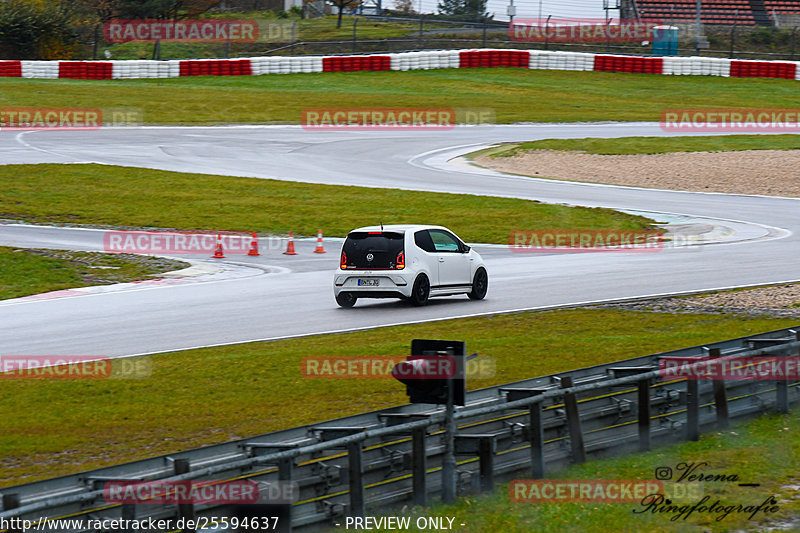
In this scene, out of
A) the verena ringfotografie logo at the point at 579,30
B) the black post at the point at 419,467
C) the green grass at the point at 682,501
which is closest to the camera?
the green grass at the point at 682,501

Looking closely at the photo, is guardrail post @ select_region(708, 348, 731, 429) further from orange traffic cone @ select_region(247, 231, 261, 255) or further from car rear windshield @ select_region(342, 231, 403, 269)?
orange traffic cone @ select_region(247, 231, 261, 255)

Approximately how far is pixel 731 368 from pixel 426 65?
4658 cm

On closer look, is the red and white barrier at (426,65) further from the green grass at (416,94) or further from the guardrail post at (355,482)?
the guardrail post at (355,482)

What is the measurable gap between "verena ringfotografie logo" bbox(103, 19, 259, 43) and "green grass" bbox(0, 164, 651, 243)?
109 ft

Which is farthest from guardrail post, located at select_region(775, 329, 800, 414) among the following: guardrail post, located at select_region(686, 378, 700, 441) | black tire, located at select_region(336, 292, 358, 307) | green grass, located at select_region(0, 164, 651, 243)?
green grass, located at select_region(0, 164, 651, 243)

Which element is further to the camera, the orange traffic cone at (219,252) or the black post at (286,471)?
the orange traffic cone at (219,252)

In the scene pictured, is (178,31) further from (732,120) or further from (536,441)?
(536,441)

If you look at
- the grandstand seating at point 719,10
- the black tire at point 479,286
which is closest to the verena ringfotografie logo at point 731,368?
the black tire at point 479,286

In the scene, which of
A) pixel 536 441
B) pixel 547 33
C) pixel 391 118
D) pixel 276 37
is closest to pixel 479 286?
pixel 536 441

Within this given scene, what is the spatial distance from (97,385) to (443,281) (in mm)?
6671

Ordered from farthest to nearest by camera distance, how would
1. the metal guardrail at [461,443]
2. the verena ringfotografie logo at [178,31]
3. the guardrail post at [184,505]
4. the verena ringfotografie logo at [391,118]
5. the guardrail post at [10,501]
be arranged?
the verena ringfotografie logo at [178,31], the verena ringfotografie logo at [391,118], the metal guardrail at [461,443], the guardrail post at [184,505], the guardrail post at [10,501]

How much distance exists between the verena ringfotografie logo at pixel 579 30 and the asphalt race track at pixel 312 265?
25.1m

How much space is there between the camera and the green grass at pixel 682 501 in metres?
7.27

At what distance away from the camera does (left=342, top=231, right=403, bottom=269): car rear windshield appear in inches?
627
